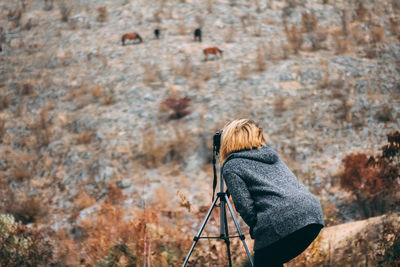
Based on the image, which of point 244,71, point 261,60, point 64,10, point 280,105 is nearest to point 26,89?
point 64,10

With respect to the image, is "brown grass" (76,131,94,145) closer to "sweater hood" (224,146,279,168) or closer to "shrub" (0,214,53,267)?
"shrub" (0,214,53,267)

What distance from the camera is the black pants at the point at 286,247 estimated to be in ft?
7.12

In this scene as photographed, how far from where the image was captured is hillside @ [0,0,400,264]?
6.70 meters

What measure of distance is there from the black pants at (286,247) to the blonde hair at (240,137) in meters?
0.67

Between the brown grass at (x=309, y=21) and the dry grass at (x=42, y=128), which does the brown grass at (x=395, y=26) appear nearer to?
the brown grass at (x=309, y=21)

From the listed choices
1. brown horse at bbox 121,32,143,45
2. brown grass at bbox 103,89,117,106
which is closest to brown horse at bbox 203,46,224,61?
brown horse at bbox 121,32,143,45

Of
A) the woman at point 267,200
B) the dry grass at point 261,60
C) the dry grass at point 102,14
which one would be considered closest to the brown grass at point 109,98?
the dry grass at point 261,60

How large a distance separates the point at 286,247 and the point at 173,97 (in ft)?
23.6

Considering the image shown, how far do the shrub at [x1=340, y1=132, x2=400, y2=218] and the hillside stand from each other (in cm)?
31

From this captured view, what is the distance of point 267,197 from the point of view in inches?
86.3

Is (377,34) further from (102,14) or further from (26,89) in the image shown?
(26,89)

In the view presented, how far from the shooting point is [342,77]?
9.05 metres

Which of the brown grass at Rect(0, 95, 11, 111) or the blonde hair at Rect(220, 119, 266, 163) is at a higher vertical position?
the blonde hair at Rect(220, 119, 266, 163)

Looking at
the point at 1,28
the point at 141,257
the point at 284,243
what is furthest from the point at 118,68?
the point at 284,243
